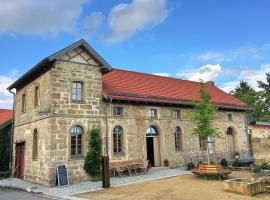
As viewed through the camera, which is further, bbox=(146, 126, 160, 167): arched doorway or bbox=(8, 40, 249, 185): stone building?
bbox=(146, 126, 160, 167): arched doorway

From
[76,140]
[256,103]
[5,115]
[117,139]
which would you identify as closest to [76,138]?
[76,140]

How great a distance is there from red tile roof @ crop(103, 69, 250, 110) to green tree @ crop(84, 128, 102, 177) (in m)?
2.84

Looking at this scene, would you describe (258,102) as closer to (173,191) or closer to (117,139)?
(117,139)

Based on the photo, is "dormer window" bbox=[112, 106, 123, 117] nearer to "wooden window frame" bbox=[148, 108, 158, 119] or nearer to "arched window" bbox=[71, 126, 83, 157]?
"wooden window frame" bbox=[148, 108, 158, 119]

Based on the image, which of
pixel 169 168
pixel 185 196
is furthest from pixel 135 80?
pixel 185 196

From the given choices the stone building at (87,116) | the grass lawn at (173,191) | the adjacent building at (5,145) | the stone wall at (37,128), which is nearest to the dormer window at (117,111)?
the stone building at (87,116)

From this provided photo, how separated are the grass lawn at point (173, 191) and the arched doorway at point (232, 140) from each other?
11975mm

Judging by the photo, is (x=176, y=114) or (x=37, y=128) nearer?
(x=37, y=128)

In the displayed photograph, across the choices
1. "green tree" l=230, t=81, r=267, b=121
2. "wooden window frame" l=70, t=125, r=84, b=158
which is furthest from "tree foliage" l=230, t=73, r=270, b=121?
"wooden window frame" l=70, t=125, r=84, b=158

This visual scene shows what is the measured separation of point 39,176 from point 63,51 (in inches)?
288

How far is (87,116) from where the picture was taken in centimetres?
1769

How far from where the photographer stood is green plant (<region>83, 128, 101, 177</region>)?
1694 cm

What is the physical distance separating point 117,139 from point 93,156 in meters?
2.52

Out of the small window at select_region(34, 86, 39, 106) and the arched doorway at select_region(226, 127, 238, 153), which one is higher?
the small window at select_region(34, 86, 39, 106)
